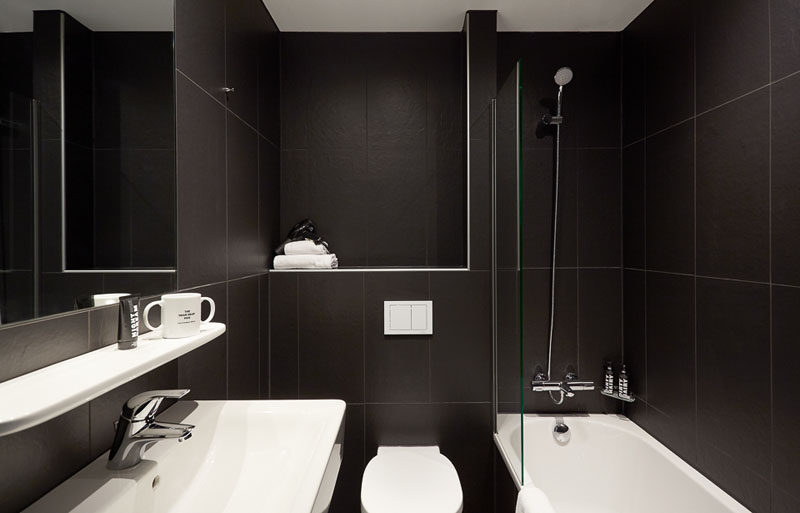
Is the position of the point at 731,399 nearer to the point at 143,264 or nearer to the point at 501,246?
the point at 501,246

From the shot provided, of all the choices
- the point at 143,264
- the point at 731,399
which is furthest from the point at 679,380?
the point at 143,264

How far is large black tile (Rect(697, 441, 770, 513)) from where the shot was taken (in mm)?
1266

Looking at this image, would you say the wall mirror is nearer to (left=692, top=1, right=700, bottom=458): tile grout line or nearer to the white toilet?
the white toilet

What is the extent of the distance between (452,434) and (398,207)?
117cm

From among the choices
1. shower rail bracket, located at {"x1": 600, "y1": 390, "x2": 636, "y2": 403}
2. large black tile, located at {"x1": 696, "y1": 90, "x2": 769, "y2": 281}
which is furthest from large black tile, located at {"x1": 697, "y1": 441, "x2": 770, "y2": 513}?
large black tile, located at {"x1": 696, "y1": 90, "x2": 769, "y2": 281}

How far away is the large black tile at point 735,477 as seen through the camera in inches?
49.8

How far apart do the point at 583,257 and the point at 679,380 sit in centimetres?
70

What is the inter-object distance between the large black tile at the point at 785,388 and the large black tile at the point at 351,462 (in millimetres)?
1530

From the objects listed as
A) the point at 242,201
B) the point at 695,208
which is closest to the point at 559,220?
the point at 695,208

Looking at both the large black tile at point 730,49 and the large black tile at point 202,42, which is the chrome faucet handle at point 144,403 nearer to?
the large black tile at point 202,42

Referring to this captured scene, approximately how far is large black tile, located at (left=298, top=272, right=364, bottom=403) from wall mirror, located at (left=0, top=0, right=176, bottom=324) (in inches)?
34.7

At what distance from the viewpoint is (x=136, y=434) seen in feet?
2.52

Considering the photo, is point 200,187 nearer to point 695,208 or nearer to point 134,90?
point 134,90

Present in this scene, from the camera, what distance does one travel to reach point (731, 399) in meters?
1.39
